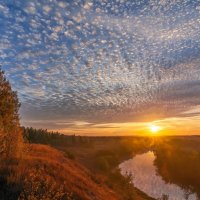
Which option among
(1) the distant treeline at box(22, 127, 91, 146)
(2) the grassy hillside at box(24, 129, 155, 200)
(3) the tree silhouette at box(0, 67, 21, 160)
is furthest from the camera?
(1) the distant treeline at box(22, 127, 91, 146)

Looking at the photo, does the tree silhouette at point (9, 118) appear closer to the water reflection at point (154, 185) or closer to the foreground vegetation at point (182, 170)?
the water reflection at point (154, 185)

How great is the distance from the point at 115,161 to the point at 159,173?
14.9m

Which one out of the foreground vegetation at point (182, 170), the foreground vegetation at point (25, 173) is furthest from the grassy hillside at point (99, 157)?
the foreground vegetation at point (25, 173)

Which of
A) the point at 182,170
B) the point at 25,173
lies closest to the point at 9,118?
the point at 25,173

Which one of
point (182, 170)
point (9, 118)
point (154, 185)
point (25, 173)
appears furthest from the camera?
point (182, 170)

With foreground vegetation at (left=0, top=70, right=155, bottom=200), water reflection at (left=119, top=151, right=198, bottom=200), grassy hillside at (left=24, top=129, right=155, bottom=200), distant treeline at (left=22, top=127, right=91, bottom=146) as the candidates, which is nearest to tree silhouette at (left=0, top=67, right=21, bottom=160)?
foreground vegetation at (left=0, top=70, right=155, bottom=200)

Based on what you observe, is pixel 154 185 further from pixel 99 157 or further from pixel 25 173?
pixel 25 173

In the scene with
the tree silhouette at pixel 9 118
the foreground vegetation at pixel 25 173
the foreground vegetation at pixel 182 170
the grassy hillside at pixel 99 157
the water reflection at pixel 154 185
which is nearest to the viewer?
the foreground vegetation at pixel 25 173

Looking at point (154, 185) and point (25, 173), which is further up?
point (25, 173)

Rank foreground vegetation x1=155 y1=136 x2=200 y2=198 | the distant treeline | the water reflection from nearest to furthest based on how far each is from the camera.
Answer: the water reflection
foreground vegetation x1=155 y1=136 x2=200 y2=198
the distant treeline

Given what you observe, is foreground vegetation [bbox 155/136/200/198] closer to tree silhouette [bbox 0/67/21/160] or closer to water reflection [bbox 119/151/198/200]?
water reflection [bbox 119/151/198/200]

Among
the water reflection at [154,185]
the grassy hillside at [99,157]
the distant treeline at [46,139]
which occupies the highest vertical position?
the distant treeline at [46,139]

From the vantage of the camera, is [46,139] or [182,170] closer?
[182,170]

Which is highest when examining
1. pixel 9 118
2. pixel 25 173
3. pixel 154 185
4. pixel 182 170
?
pixel 9 118
